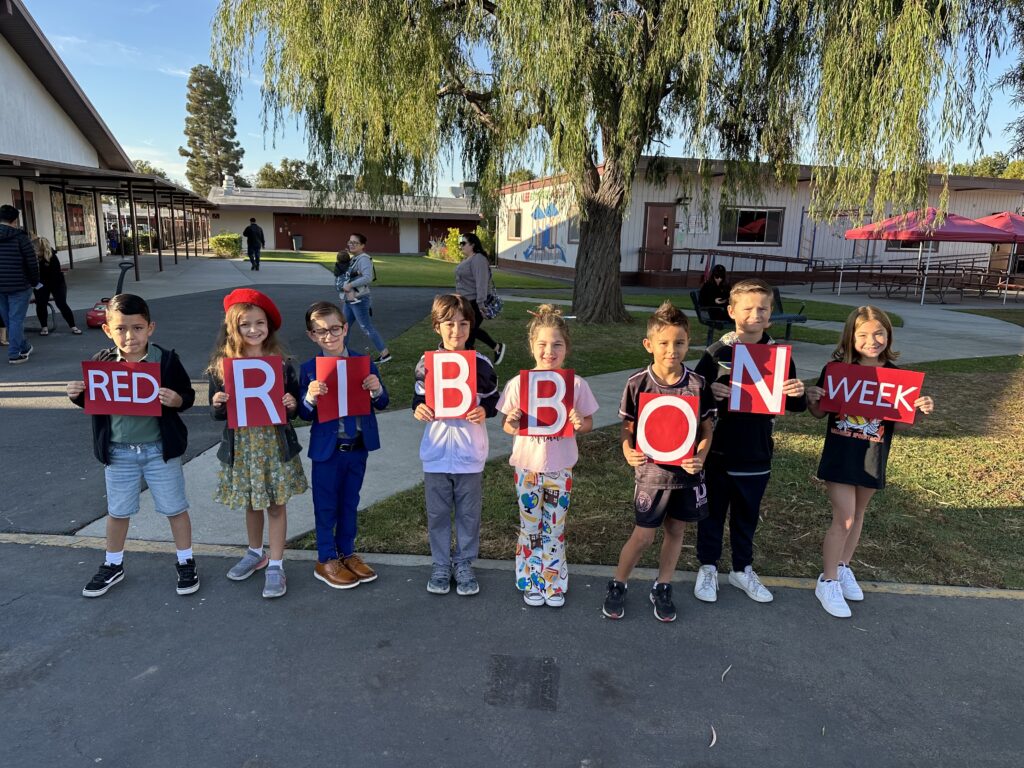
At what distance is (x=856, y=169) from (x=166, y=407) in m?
6.92

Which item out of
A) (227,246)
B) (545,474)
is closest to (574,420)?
(545,474)

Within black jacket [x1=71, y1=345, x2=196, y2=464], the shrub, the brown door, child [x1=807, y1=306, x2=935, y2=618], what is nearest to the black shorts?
child [x1=807, y1=306, x2=935, y2=618]

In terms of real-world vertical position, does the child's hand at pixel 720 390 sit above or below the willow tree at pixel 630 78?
below

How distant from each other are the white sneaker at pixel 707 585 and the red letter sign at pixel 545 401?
45.6 inches

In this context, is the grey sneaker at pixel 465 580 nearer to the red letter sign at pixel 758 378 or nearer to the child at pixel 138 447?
the child at pixel 138 447

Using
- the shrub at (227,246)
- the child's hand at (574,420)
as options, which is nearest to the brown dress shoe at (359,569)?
the child's hand at (574,420)

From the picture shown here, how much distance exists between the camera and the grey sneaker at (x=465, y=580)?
11.3 feet

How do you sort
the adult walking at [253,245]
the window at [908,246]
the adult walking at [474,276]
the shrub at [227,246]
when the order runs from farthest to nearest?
the shrub at [227,246] → the adult walking at [253,245] → the window at [908,246] → the adult walking at [474,276]

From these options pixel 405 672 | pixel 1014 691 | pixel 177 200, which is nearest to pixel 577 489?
pixel 405 672

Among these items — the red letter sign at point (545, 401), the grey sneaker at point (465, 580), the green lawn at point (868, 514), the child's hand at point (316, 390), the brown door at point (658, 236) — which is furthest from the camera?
the brown door at point (658, 236)

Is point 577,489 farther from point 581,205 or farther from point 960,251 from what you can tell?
point 960,251

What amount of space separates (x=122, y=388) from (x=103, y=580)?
1.03m

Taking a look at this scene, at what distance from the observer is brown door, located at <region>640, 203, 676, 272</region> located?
73.1ft

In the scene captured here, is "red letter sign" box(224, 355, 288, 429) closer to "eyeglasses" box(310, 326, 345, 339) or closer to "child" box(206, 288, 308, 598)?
"child" box(206, 288, 308, 598)
